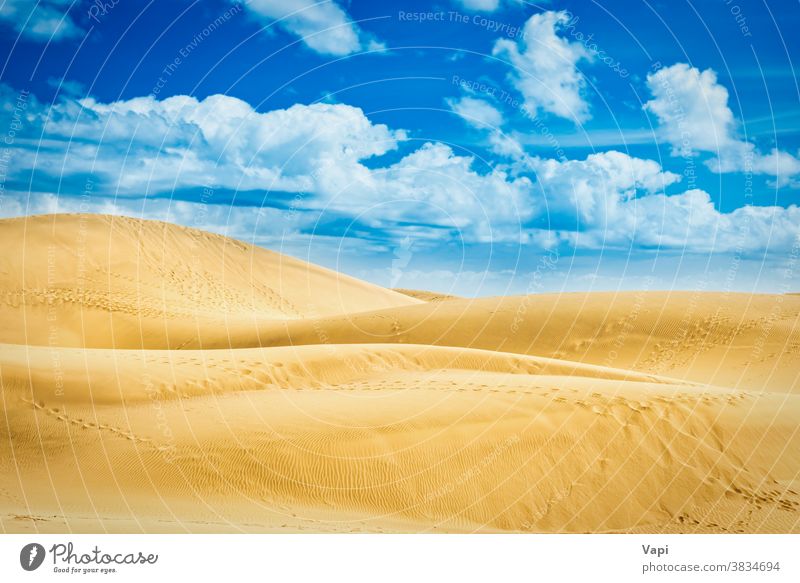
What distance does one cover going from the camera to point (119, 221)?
2405 inches

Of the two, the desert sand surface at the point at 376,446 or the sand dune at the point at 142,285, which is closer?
the desert sand surface at the point at 376,446
